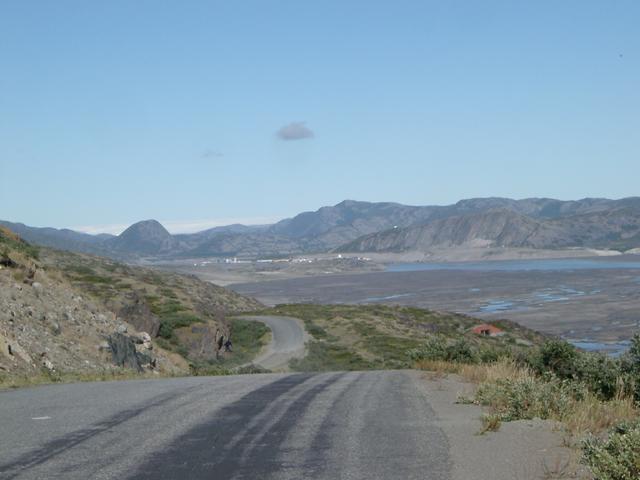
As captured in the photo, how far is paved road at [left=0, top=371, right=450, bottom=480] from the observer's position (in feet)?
23.9

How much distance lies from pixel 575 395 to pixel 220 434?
227 inches

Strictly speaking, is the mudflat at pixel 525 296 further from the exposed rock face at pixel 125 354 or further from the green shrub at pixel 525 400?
the green shrub at pixel 525 400

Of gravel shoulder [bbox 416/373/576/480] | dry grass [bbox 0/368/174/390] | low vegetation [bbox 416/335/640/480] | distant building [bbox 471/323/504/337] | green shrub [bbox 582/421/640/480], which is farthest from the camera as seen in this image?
distant building [bbox 471/323/504/337]

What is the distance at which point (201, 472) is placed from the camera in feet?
23.5

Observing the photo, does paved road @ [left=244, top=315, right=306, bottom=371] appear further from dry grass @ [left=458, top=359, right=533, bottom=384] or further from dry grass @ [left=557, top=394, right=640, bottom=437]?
dry grass @ [left=557, top=394, right=640, bottom=437]

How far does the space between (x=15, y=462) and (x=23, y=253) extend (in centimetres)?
2289

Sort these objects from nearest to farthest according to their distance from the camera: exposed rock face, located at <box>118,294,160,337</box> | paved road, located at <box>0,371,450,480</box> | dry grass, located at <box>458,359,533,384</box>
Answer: paved road, located at <box>0,371,450,480</box> < dry grass, located at <box>458,359,533,384</box> < exposed rock face, located at <box>118,294,160,337</box>

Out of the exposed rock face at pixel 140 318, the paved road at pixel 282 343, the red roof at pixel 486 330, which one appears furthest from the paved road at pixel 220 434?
the red roof at pixel 486 330

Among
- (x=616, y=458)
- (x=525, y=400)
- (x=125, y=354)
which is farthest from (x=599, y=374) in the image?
(x=125, y=354)

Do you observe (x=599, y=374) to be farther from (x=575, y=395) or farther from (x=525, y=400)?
(x=525, y=400)

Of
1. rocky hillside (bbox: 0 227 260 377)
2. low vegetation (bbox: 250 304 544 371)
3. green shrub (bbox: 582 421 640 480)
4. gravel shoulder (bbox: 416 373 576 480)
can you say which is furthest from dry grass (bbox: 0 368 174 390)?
low vegetation (bbox: 250 304 544 371)

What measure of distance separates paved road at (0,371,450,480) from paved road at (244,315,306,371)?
2492 centimetres

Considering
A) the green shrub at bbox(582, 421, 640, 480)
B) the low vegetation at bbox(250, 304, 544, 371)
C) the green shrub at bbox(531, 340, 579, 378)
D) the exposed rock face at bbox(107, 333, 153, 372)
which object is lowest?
the low vegetation at bbox(250, 304, 544, 371)

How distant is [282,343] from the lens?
49.5 m
